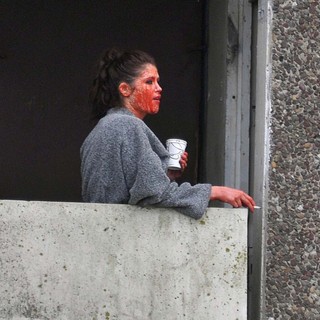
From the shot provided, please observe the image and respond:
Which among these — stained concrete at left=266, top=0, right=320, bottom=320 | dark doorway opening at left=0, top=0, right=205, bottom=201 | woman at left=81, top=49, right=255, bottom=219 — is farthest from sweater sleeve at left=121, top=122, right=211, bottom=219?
dark doorway opening at left=0, top=0, right=205, bottom=201

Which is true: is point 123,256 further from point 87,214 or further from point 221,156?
point 221,156

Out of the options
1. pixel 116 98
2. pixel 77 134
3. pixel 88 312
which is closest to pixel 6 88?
pixel 77 134

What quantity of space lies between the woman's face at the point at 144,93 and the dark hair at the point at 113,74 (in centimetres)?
3

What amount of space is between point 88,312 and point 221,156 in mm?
1959

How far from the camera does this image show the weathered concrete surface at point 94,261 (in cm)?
414

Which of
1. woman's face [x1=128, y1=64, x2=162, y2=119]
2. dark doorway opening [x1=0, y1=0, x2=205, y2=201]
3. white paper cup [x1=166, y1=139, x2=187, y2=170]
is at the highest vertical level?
dark doorway opening [x1=0, y1=0, x2=205, y2=201]

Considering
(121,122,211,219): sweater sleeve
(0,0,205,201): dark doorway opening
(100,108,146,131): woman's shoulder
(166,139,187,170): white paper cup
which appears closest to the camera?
(121,122,211,219): sweater sleeve

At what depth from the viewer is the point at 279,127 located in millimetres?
4512

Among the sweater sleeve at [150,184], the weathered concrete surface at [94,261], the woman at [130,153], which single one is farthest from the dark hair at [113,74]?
the weathered concrete surface at [94,261]

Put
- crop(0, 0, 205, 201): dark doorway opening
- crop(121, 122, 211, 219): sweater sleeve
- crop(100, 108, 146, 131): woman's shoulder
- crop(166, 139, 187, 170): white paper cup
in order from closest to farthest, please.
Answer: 1. crop(121, 122, 211, 219): sweater sleeve
2. crop(100, 108, 146, 131): woman's shoulder
3. crop(166, 139, 187, 170): white paper cup
4. crop(0, 0, 205, 201): dark doorway opening

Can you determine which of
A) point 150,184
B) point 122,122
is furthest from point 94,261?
point 122,122

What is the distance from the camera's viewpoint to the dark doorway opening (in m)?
7.26

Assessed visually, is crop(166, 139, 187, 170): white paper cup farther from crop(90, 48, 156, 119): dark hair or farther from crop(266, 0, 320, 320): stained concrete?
crop(266, 0, 320, 320): stained concrete

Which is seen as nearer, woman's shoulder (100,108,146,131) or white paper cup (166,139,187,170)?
woman's shoulder (100,108,146,131)
